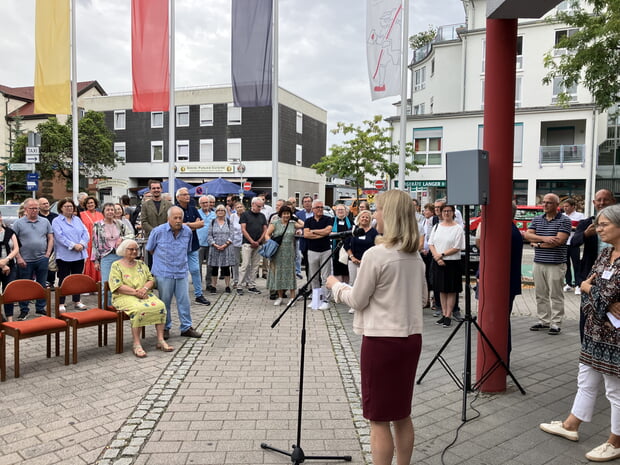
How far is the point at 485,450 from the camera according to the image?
12.2ft

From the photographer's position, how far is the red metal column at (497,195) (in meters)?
4.68

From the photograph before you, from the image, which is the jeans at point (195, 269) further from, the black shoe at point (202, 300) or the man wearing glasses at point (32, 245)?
the man wearing glasses at point (32, 245)

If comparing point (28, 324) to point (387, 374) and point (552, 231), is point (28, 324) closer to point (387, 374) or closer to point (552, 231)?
point (387, 374)

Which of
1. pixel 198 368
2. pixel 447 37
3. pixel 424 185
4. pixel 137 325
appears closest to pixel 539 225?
pixel 198 368

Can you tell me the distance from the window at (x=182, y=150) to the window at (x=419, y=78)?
19666 mm

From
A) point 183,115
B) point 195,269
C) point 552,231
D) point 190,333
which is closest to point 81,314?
point 190,333

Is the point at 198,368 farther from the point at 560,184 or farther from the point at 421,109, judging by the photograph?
the point at 421,109

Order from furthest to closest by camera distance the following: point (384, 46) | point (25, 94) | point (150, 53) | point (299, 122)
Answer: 1. point (25, 94)
2. point (299, 122)
3. point (150, 53)
4. point (384, 46)

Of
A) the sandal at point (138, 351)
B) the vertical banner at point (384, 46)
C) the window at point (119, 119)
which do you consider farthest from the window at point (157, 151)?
the sandal at point (138, 351)

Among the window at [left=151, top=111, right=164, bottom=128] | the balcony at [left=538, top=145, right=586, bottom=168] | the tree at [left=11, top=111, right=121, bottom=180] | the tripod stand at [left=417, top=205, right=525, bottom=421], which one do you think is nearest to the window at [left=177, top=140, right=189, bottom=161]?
the window at [left=151, top=111, right=164, bottom=128]

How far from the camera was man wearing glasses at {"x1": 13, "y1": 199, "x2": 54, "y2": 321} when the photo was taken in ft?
25.7

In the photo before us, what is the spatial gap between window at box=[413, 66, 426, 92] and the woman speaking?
131 ft

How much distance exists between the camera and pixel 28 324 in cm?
543

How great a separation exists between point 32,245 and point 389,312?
22.8ft
